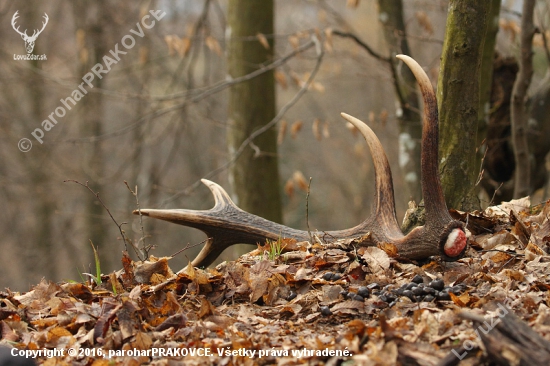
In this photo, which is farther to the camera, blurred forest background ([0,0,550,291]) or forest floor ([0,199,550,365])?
blurred forest background ([0,0,550,291])

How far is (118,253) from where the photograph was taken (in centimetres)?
1411

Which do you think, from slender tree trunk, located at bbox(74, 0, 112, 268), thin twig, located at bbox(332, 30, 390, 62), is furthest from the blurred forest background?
thin twig, located at bbox(332, 30, 390, 62)

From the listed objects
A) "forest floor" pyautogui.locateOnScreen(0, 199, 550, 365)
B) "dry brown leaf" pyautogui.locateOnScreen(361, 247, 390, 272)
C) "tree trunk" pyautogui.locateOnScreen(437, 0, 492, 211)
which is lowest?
"forest floor" pyautogui.locateOnScreen(0, 199, 550, 365)

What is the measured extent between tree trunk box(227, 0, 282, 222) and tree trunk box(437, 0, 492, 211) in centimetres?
340

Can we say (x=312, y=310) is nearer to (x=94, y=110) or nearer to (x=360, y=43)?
(x=360, y=43)

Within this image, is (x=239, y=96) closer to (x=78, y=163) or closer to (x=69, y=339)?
(x=69, y=339)

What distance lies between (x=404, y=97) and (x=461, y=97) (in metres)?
3.04

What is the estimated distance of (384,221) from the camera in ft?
11.6

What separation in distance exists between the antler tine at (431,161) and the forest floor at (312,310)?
0.31 m

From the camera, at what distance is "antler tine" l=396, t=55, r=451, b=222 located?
10.2 ft

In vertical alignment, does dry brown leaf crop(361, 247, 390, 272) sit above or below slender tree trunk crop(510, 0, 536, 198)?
below

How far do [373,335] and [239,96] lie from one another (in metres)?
5.29

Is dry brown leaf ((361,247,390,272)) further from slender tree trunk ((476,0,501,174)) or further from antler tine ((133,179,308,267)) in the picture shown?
slender tree trunk ((476,0,501,174))

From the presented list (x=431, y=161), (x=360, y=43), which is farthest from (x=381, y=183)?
(x=360, y=43)
